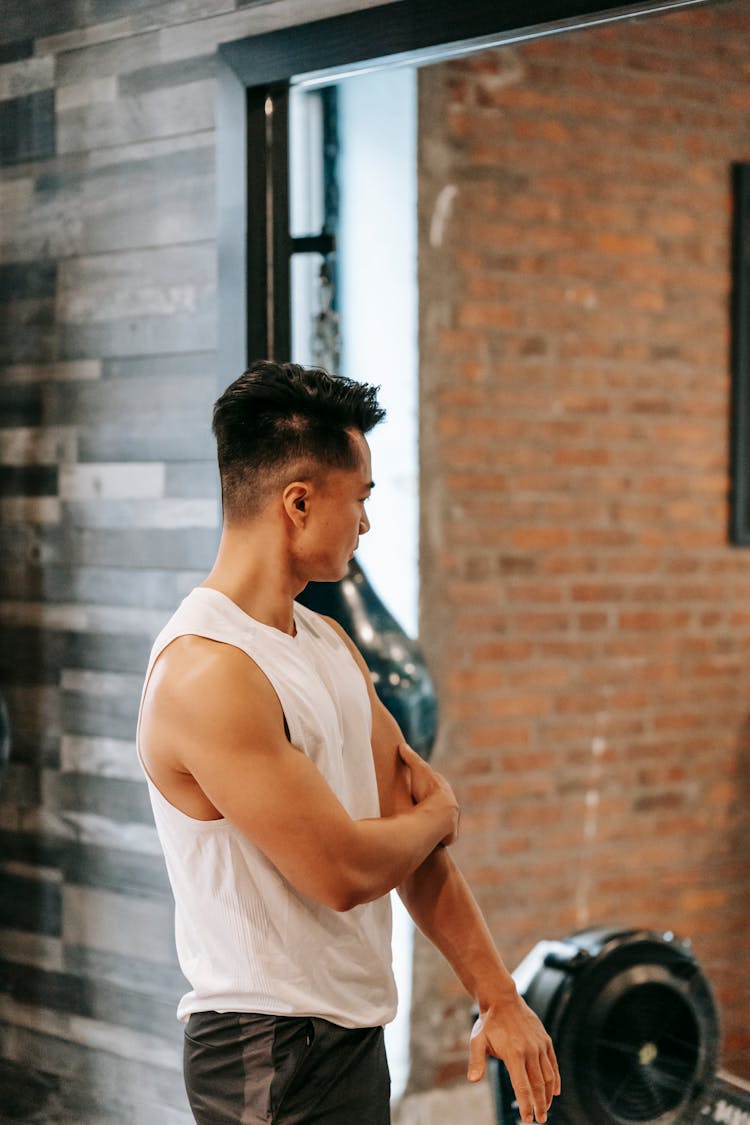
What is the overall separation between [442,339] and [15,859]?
140 centimetres

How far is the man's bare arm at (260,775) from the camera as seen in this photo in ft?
5.40

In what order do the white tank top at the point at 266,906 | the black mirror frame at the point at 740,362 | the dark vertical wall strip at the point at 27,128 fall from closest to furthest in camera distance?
1. the white tank top at the point at 266,906
2. the black mirror frame at the point at 740,362
3. the dark vertical wall strip at the point at 27,128

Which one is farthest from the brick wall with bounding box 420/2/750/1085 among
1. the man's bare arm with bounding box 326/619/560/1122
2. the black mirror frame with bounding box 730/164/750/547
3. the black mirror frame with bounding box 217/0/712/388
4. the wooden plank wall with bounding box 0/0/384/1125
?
the man's bare arm with bounding box 326/619/560/1122

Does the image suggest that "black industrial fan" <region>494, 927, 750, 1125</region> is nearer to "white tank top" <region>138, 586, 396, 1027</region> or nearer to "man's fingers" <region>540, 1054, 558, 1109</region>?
"man's fingers" <region>540, 1054, 558, 1109</region>

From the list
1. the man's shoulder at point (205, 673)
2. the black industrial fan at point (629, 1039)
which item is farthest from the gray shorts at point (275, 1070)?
the black industrial fan at point (629, 1039)

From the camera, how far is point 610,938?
2.42m

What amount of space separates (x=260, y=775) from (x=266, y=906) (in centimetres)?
20

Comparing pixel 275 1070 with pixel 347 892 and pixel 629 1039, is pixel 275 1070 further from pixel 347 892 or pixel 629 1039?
pixel 629 1039

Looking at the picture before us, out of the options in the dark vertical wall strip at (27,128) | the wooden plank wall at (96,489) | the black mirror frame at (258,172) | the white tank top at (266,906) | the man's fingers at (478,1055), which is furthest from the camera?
the dark vertical wall strip at (27,128)

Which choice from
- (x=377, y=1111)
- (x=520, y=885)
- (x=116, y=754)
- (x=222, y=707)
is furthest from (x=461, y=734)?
(x=222, y=707)

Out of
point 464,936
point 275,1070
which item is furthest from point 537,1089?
point 275,1070

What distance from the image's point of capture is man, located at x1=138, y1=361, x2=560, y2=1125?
1.67m

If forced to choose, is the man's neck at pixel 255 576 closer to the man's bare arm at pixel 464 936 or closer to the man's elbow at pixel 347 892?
the man's bare arm at pixel 464 936

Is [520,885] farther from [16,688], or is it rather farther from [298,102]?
[298,102]
